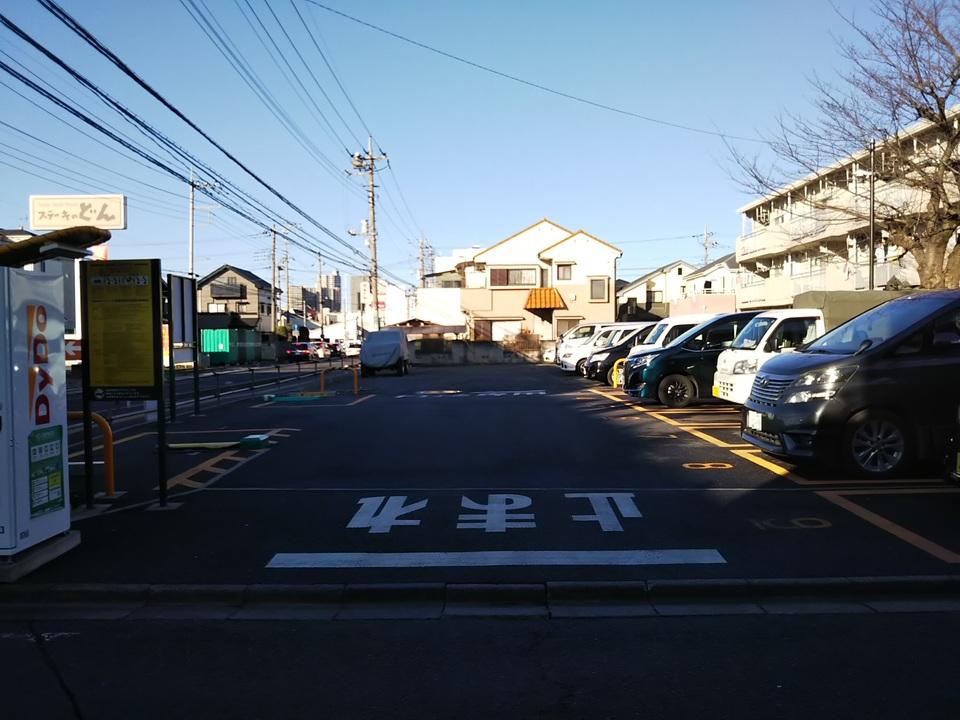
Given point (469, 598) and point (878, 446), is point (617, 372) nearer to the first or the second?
point (878, 446)

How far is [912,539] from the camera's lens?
20.0 feet

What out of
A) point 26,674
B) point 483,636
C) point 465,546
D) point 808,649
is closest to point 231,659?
point 26,674

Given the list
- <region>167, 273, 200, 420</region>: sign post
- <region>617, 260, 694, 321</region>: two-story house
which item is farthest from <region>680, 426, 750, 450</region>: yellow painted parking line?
<region>617, 260, 694, 321</region>: two-story house

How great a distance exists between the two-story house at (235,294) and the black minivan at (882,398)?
64.4 m

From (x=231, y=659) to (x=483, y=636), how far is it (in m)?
1.41

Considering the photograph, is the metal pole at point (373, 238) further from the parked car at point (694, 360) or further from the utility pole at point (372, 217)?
the parked car at point (694, 360)

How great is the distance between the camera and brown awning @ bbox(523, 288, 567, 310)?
50.0m

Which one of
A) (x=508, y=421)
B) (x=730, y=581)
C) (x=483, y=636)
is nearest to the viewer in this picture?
(x=483, y=636)

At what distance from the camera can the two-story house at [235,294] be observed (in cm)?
6894

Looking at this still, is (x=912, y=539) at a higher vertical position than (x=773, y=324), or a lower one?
lower

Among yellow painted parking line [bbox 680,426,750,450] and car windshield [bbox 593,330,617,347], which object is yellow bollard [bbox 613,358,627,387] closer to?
car windshield [bbox 593,330,617,347]

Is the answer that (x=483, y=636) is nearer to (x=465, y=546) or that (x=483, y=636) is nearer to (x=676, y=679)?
(x=676, y=679)

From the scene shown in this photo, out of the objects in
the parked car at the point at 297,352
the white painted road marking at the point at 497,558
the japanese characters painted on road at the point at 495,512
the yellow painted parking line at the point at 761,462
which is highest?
the parked car at the point at 297,352

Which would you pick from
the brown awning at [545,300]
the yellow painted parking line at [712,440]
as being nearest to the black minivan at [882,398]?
the yellow painted parking line at [712,440]
